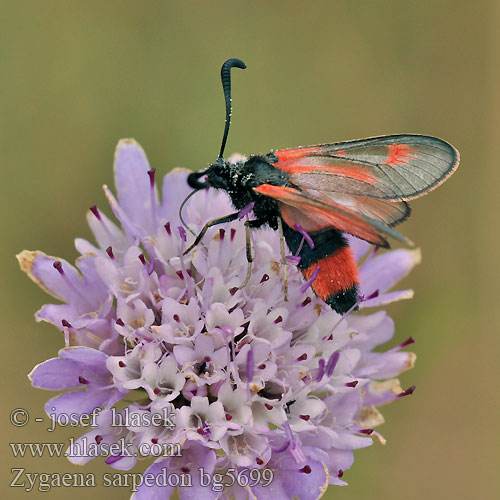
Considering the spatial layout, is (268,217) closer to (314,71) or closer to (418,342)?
(418,342)

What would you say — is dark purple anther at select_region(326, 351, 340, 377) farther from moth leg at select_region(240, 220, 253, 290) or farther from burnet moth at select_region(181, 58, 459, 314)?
moth leg at select_region(240, 220, 253, 290)

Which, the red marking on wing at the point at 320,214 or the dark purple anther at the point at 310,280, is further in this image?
the dark purple anther at the point at 310,280

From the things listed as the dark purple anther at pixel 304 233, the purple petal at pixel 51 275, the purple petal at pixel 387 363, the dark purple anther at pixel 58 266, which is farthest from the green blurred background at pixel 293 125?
the dark purple anther at pixel 304 233

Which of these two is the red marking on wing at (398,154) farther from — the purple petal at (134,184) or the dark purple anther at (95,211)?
the dark purple anther at (95,211)

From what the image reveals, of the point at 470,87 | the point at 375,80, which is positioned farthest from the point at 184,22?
the point at 470,87

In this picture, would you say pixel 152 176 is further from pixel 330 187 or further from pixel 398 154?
pixel 398 154

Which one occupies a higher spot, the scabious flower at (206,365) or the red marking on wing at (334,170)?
the red marking on wing at (334,170)

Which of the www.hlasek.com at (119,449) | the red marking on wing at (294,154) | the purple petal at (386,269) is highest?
the red marking on wing at (294,154)

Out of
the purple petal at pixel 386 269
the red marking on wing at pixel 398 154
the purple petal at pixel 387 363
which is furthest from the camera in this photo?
the purple petal at pixel 386 269

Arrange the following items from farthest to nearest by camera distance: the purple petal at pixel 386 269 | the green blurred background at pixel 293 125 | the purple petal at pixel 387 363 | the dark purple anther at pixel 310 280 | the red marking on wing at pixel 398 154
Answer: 1. the green blurred background at pixel 293 125
2. the purple petal at pixel 386 269
3. the purple petal at pixel 387 363
4. the red marking on wing at pixel 398 154
5. the dark purple anther at pixel 310 280
